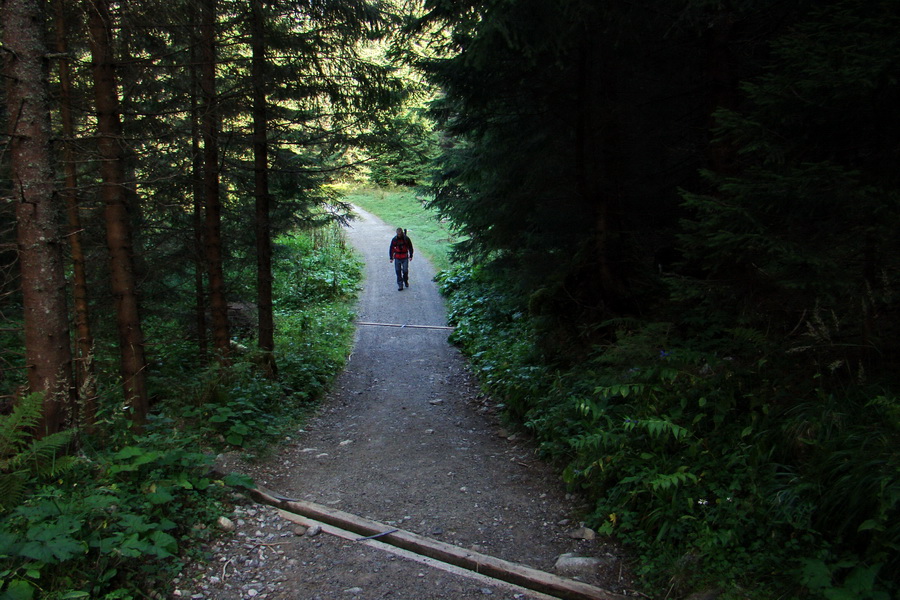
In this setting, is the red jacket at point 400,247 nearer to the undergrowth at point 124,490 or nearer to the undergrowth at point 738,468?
the undergrowth at point 124,490

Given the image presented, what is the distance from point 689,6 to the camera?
5055 millimetres

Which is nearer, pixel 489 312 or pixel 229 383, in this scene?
pixel 229 383

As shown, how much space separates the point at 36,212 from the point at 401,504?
4316 millimetres

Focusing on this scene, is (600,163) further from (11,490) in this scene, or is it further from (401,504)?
(11,490)

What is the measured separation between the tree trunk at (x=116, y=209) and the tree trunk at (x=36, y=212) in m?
0.80

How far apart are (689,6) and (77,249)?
24.1ft

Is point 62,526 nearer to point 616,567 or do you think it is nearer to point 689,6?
point 616,567

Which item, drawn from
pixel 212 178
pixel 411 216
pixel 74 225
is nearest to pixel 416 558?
pixel 74 225

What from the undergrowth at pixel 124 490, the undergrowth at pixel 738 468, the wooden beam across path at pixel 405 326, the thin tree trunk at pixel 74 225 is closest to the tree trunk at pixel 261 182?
the undergrowth at pixel 124 490

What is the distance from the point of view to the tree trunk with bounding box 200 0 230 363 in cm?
762

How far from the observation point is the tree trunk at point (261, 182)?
832 centimetres

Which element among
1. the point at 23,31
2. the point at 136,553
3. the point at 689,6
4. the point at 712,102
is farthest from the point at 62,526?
the point at 712,102

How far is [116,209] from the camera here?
233 inches

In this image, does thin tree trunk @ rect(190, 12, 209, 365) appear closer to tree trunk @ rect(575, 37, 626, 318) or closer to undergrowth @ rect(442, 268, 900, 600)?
tree trunk @ rect(575, 37, 626, 318)
